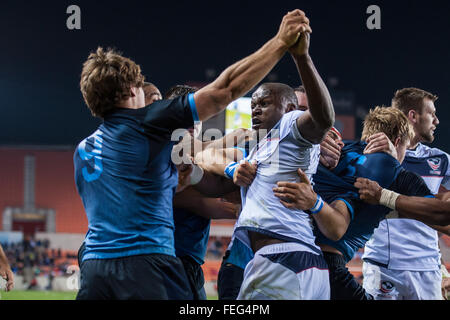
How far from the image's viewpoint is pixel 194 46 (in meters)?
26.1

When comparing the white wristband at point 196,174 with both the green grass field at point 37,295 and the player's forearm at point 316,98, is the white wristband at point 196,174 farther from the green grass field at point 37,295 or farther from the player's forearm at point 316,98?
the green grass field at point 37,295

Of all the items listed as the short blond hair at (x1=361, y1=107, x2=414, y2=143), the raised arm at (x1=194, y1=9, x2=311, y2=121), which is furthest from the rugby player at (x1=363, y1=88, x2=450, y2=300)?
the raised arm at (x1=194, y1=9, x2=311, y2=121)

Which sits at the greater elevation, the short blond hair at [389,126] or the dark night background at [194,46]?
the dark night background at [194,46]

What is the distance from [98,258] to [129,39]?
2471 cm

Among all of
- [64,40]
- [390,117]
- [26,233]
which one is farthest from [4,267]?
[64,40]

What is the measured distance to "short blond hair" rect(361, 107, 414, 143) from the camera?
13.6 feet

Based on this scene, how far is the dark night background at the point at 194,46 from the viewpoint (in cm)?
2445

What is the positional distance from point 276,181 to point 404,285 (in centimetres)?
258

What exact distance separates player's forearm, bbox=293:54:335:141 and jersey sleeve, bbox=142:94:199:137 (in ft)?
2.14

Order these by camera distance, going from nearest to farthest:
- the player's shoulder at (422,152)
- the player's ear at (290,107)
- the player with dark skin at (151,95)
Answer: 1. the player's ear at (290,107)
2. the player with dark skin at (151,95)
3. the player's shoulder at (422,152)

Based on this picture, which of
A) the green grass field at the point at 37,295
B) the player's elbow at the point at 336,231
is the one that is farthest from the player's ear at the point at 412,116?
the green grass field at the point at 37,295

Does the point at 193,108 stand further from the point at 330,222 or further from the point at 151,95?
the point at 151,95

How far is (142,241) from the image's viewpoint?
8.54ft

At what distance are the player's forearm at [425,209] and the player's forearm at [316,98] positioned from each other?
1.10 meters
